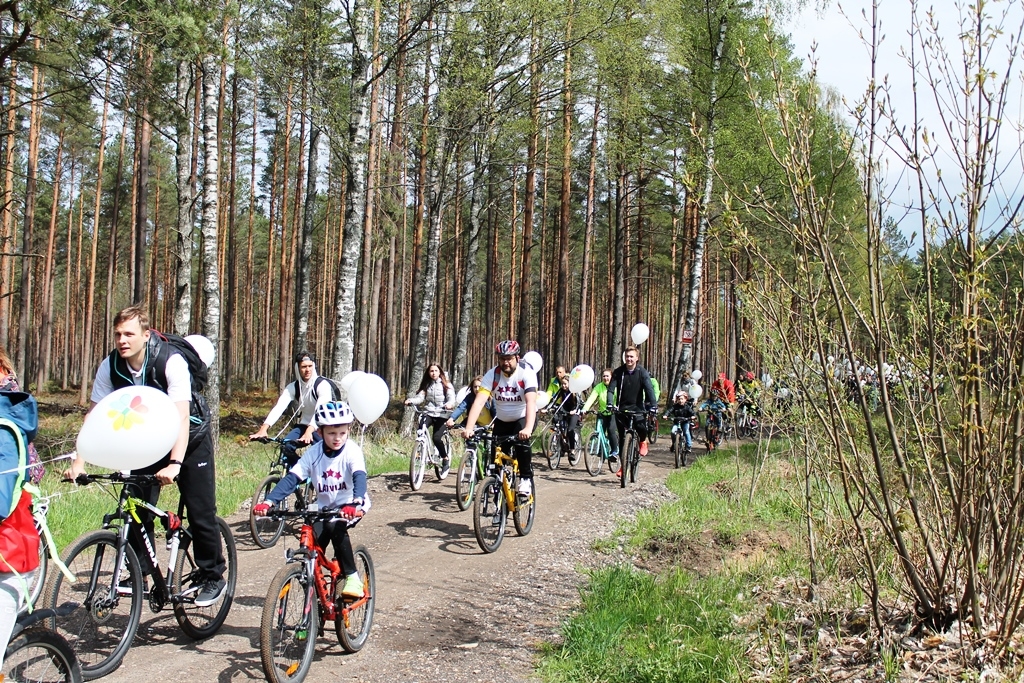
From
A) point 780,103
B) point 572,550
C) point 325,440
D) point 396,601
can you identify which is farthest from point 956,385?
point 572,550

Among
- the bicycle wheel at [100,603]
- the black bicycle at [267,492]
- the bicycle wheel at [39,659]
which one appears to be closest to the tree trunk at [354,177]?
the black bicycle at [267,492]

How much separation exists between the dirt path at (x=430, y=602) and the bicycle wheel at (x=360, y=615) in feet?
0.31

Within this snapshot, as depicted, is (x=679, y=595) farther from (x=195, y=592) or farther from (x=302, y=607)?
(x=195, y=592)

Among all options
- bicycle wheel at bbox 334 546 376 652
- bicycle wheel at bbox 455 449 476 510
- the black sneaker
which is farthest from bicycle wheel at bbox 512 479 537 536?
the black sneaker

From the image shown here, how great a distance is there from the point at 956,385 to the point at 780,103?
5.86 ft

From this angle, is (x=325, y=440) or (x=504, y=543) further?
(x=504, y=543)

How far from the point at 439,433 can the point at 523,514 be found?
340cm

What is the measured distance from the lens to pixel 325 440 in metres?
5.26

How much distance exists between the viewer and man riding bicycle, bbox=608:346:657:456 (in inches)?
502

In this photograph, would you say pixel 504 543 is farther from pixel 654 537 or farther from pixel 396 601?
pixel 396 601

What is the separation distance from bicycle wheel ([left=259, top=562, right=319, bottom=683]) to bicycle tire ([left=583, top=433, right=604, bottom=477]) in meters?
9.59

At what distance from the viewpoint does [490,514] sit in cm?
812

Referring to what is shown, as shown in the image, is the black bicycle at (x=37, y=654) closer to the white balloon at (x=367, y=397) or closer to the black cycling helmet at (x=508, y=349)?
the black cycling helmet at (x=508, y=349)

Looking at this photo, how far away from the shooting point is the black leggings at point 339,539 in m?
4.86
